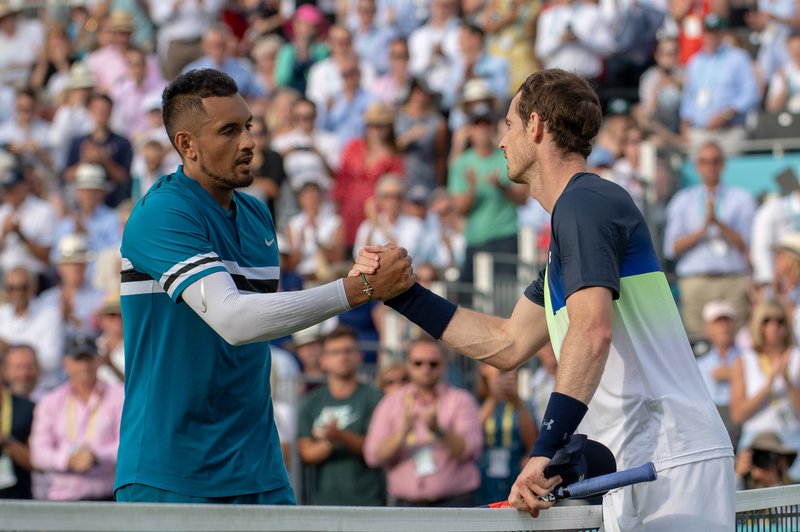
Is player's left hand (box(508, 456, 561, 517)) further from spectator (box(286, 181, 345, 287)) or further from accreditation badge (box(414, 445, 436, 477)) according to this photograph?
spectator (box(286, 181, 345, 287))

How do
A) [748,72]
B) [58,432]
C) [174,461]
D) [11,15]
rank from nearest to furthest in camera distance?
1. [174,461]
2. [58,432]
3. [748,72]
4. [11,15]

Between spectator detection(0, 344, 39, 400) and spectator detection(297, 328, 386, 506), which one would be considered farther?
spectator detection(0, 344, 39, 400)

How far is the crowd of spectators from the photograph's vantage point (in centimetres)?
974

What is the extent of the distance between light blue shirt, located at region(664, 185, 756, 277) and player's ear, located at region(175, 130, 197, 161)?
7.35 meters

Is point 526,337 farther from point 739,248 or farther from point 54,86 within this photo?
point 54,86

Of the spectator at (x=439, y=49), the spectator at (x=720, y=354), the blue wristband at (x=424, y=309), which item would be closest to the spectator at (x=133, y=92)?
the spectator at (x=439, y=49)

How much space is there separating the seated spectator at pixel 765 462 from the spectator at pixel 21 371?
5.38m

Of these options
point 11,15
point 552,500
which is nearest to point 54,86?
point 11,15

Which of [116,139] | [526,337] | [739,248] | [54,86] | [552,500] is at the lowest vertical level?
[552,500]

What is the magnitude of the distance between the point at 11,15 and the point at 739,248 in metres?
10.1

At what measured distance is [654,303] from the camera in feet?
14.3

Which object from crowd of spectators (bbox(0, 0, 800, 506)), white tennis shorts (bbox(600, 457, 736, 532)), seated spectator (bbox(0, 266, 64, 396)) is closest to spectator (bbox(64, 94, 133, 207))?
crowd of spectators (bbox(0, 0, 800, 506))

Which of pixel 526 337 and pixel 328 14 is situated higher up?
pixel 328 14

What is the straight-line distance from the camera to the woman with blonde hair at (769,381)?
380 inches
